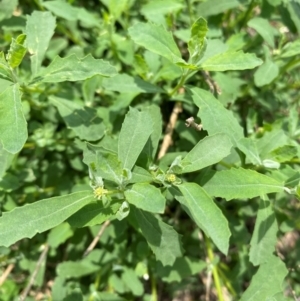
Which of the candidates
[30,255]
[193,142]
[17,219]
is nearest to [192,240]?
[193,142]

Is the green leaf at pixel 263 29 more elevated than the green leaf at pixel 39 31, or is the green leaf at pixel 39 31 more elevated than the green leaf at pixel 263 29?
the green leaf at pixel 263 29

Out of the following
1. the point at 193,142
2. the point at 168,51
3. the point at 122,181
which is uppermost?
the point at 168,51

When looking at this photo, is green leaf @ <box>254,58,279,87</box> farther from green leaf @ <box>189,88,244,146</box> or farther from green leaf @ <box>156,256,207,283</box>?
green leaf @ <box>156,256,207,283</box>

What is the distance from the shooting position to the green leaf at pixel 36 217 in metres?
1.65

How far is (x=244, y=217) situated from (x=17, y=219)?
5.78ft

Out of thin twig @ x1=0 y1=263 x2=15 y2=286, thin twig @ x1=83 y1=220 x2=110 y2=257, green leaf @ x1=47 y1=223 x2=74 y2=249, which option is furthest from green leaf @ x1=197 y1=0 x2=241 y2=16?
thin twig @ x1=0 y1=263 x2=15 y2=286

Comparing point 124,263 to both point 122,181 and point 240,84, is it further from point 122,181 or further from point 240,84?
→ point 240,84

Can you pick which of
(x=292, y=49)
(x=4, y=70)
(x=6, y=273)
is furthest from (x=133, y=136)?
(x=6, y=273)

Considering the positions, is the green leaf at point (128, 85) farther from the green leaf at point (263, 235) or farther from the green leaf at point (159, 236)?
the green leaf at point (263, 235)

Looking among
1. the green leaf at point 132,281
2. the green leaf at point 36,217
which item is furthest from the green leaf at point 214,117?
the green leaf at point 132,281

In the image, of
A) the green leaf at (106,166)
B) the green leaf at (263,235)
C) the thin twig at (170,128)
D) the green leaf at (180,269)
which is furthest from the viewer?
the thin twig at (170,128)

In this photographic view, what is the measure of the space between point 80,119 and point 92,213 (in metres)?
0.69

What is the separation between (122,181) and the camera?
1.75m

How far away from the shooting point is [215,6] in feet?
8.20
